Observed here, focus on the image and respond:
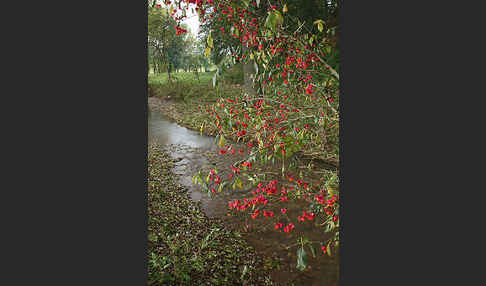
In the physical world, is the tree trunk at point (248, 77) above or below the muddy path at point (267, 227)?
above

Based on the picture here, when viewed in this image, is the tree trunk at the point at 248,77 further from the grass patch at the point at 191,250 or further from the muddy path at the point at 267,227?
the grass patch at the point at 191,250

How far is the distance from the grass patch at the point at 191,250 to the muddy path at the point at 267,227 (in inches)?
3.7

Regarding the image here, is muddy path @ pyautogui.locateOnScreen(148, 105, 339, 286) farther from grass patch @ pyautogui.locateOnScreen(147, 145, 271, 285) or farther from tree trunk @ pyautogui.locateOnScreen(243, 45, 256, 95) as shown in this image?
tree trunk @ pyautogui.locateOnScreen(243, 45, 256, 95)

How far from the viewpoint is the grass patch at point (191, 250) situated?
174 cm

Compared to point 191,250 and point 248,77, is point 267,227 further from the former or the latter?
point 248,77

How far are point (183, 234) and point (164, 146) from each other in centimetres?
221

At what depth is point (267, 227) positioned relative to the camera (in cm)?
229

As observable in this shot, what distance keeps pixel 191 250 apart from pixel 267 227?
63 centimetres

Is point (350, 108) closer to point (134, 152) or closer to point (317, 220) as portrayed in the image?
point (134, 152)

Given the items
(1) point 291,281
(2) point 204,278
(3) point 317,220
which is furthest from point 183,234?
(3) point 317,220

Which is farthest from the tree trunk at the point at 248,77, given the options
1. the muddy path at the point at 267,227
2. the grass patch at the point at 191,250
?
the grass patch at the point at 191,250

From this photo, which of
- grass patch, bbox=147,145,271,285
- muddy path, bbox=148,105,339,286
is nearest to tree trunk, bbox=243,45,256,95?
muddy path, bbox=148,105,339,286

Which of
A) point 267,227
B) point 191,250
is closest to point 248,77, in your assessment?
Result: point 267,227

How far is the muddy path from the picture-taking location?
1.80 metres
